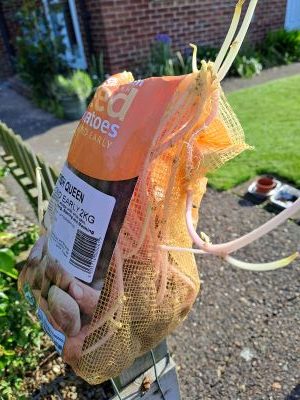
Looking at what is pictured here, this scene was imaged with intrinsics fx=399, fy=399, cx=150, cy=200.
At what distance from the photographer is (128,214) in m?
1.16

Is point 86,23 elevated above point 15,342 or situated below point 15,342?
above

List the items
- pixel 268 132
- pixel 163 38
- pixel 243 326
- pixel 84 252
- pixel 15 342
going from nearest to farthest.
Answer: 1. pixel 84 252
2. pixel 15 342
3. pixel 243 326
4. pixel 268 132
5. pixel 163 38

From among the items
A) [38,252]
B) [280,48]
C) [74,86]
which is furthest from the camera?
[280,48]

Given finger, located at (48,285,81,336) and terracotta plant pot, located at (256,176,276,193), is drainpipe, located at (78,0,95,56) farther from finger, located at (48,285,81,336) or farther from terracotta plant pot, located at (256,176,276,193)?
finger, located at (48,285,81,336)

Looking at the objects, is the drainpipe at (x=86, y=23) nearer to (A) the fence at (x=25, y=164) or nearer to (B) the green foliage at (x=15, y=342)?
(A) the fence at (x=25, y=164)

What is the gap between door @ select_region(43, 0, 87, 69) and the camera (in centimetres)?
737

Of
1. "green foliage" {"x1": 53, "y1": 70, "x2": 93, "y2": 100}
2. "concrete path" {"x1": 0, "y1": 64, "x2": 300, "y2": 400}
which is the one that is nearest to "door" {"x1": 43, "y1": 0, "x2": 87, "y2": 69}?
"green foliage" {"x1": 53, "y1": 70, "x2": 93, "y2": 100}

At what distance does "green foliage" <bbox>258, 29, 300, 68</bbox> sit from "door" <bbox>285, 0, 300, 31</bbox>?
0.70m

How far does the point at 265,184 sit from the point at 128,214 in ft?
9.59

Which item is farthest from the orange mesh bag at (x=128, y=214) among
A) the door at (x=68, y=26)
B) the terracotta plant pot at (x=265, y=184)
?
the door at (x=68, y=26)

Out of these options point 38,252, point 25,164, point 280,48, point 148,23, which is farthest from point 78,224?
point 280,48

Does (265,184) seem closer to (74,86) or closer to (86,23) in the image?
(74,86)

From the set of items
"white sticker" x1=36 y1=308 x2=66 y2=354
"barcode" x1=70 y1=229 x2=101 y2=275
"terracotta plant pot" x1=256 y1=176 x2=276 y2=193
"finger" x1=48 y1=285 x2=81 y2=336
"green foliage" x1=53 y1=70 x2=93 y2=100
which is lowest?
"terracotta plant pot" x1=256 y1=176 x2=276 y2=193

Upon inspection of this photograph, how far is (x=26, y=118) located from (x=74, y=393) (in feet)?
19.5
